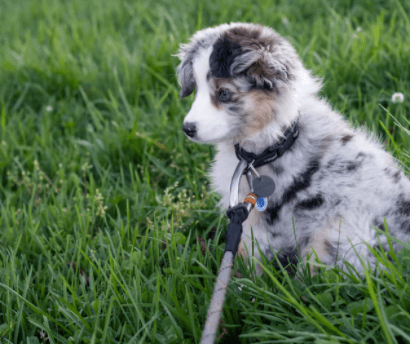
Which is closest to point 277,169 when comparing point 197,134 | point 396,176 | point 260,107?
point 260,107

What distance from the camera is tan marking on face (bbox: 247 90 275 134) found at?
2.23m

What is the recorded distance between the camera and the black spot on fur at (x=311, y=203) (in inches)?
84.5

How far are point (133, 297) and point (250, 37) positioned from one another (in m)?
1.49

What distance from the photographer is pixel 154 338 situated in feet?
6.24

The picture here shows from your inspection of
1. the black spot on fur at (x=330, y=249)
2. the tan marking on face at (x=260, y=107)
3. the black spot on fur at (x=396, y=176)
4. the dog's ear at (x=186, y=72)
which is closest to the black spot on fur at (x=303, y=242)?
the black spot on fur at (x=330, y=249)

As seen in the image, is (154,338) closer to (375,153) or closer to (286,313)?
(286,313)

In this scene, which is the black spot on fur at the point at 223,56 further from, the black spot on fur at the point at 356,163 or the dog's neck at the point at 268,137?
the black spot on fur at the point at 356,163

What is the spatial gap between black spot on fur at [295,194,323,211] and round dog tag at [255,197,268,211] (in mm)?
174

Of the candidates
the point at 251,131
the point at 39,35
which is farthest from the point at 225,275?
the point at 39,35

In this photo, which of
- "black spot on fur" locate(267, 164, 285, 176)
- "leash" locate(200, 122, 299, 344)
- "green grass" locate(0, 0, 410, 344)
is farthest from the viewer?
"black spot on fur" locate(267, 164, 285, 176)

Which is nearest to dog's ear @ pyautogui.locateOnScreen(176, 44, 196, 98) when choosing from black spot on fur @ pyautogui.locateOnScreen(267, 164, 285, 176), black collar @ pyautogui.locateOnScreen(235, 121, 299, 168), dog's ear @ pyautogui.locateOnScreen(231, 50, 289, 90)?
dog's ear @ pyautogui.locateOnScreen(231, 50, 289, 90)

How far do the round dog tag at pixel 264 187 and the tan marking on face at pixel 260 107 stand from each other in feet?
1.03

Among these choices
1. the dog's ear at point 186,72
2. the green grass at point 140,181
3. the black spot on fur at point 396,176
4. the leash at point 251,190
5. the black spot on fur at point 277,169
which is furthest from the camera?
the dog's ear at point 186,72

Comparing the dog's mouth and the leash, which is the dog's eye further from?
the leash
